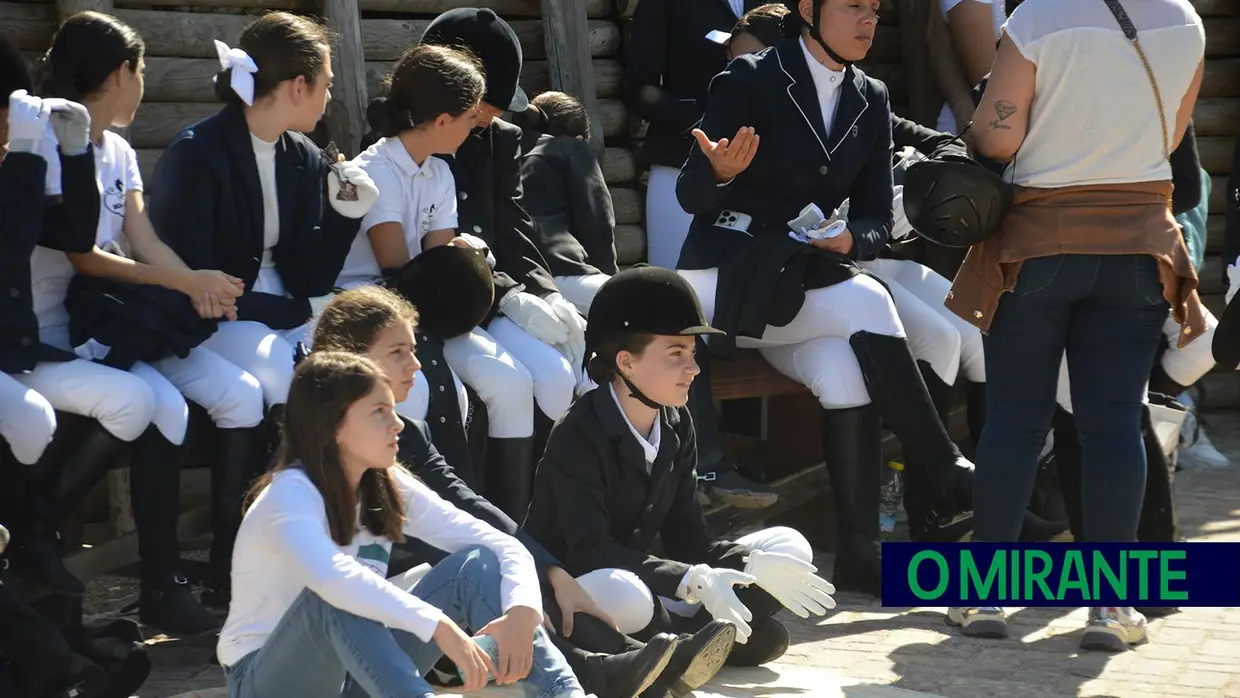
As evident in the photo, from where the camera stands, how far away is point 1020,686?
4289 millimetres

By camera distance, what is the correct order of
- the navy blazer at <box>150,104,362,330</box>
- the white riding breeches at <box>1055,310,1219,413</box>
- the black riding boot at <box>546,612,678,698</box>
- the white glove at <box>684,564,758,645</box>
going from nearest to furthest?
the black riding boot at <box>546,612,678,698</box>
the white glove at <box>684,564,758,645</box>
the navy blazer at <box>150,104,362,330</box>
the white riding breeches at <box>1055,310,1219,413</box>

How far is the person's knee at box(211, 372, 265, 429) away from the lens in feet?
14.3

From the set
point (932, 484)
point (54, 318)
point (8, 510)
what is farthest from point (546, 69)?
point (8, 510)

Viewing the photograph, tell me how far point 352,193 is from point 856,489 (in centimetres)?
179

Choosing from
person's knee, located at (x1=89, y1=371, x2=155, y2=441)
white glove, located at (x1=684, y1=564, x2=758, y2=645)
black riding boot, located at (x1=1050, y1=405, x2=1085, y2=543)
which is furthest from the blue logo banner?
person's knee, located at (x1=89, y1=371, x2=155, y2=441)

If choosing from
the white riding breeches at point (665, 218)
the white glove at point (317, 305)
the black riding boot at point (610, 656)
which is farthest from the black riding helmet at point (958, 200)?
the white riding breeches at point (665, 218)

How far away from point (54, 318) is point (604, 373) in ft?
4.62

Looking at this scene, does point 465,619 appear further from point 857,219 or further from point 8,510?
point 857,219

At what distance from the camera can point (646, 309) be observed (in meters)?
4.24

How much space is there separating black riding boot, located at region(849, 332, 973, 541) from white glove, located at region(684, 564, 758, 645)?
144 cm

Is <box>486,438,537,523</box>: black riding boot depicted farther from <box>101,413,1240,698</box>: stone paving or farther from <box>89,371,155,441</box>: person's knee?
<box>89,371,155,441</box>: person's knee

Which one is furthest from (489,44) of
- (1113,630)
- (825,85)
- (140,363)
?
(1113,630)

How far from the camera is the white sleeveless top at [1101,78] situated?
4.39 metres

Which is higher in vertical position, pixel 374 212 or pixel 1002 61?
pixel 1002 61
